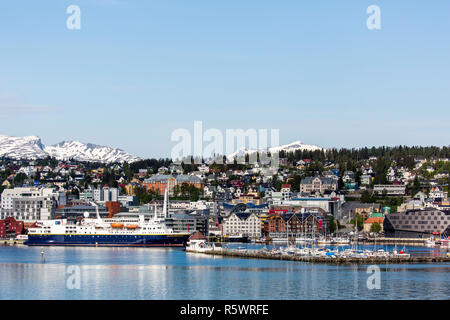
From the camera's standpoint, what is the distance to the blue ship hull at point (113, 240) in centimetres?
8006

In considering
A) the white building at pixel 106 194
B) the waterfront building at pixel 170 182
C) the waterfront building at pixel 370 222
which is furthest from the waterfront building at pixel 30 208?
the waterfront building at pixel 370 222

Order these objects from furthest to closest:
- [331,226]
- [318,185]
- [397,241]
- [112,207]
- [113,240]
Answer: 1. [318,185]
2. [112,207]
3. [331,226]
4. [397,241]
5. [113,240]

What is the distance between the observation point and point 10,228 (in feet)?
312

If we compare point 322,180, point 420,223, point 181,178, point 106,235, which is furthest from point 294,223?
point 181,178

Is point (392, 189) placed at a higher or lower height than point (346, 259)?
higher

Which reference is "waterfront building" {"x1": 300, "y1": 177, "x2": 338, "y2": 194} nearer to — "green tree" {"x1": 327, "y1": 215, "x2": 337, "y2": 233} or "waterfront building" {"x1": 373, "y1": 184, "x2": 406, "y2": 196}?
"waterfront building" {"x1": 373, "y1": 184, "x2": 406, "y2": 196}

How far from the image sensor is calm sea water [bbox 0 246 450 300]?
39281 mm

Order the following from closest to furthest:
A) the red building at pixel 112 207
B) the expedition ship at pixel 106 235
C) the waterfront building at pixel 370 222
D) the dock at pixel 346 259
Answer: the dock at pixel 346 259, the expedition ship at pixel 106 235, the waterfront building at pixel 370 222, the red building at pixel 112 207

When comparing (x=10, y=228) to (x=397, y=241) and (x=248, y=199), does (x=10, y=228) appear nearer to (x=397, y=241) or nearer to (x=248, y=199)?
(x=248, y=199)

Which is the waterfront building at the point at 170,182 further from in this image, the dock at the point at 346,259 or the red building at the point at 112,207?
the dock at the point at 346,259

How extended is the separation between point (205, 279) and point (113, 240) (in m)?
36.3

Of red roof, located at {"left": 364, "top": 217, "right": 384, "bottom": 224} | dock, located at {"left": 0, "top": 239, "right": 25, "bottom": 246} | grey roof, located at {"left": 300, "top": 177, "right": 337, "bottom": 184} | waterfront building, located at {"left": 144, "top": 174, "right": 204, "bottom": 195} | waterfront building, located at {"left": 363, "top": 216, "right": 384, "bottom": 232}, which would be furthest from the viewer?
waterfront building, located at {"left": 144, "top": 174, "right": 204, "bottom": 195}

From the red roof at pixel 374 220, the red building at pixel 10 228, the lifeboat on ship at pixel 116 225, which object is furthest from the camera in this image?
the red roof at pixel 374 220

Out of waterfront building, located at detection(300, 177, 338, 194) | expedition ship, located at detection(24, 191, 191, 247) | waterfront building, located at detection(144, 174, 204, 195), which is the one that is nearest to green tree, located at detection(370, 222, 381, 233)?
waterfront building, located at detection(300, 177, 338, 194)
